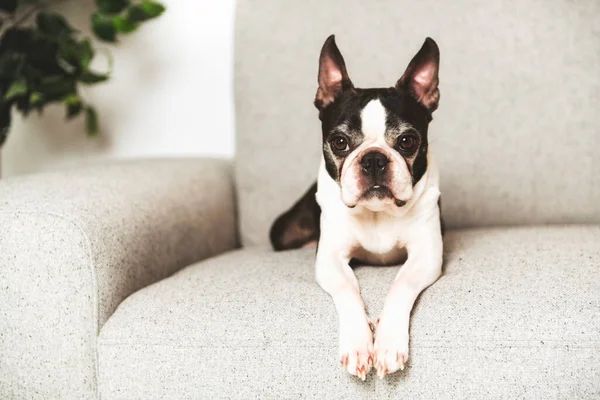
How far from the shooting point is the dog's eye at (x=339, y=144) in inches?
74.2

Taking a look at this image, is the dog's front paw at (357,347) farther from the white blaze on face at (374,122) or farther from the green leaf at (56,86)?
the green leaf at (56,86)

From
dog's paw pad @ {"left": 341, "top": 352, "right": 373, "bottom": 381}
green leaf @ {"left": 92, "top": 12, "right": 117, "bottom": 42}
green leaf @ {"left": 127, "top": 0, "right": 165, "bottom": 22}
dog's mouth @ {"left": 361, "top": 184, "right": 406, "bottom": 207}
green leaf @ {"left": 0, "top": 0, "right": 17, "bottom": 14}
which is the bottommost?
dog's paw pad @ {"left": 341, "top": 352, "right": 373, "bottom": 381}

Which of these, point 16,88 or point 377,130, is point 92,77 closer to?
point 16,88

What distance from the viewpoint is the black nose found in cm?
176

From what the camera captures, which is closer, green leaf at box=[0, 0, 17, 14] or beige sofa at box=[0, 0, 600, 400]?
beige sofa at box=[0, 0, 600, 400]

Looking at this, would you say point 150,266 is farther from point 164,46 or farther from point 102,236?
point 164,46

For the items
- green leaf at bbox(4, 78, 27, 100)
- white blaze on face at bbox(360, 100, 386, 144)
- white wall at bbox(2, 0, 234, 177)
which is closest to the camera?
white blaze on face at bbox(360, 100, 386, 144)

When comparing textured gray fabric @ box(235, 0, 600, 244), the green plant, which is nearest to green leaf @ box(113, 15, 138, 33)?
the green plant

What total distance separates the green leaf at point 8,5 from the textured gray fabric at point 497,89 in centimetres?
135

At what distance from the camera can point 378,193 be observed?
1.79m

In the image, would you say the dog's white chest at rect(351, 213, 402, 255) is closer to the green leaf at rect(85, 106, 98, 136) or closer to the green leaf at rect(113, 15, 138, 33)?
the green leaf at rect(113, 15, 138, 33)

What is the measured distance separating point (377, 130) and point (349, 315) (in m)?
0.57

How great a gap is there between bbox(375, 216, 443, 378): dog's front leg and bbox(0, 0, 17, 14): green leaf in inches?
84.1

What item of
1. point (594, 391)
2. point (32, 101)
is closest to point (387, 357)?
point (594, 391)
